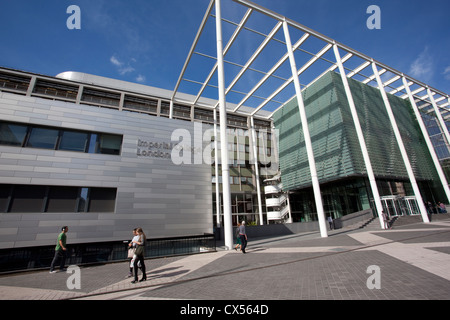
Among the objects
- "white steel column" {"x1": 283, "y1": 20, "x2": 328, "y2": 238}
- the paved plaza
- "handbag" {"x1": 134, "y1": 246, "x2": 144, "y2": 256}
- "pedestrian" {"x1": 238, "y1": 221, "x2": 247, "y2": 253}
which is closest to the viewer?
the paved plaza

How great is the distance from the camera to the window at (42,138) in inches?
448

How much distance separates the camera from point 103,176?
12.2 meters

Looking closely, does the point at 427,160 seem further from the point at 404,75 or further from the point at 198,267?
the point at 198,267

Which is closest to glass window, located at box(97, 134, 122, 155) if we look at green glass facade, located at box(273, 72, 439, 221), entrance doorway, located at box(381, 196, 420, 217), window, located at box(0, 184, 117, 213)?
window, located at box(0, 184, 117, 213)

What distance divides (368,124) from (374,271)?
85.9 ft

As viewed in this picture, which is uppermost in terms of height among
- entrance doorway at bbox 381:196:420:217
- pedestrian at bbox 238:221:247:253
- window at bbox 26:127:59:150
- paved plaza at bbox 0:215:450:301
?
window at bbox 26:127:59:150

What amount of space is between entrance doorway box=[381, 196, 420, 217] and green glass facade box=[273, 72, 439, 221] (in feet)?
6.01

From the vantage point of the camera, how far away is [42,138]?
38.2 feet

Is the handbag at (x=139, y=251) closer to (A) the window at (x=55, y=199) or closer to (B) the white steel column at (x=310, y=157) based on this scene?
(A) the window at (x=55, y=199)

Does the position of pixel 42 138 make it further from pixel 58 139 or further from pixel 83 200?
pixel 83 200

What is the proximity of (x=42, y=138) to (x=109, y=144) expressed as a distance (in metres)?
3.56

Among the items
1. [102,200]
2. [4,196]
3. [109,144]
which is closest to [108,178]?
[102,200]

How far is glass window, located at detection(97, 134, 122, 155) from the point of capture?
12922 millimetres

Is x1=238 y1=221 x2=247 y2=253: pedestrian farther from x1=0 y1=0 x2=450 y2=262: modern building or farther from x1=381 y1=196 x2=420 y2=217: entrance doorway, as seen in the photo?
x1=381 y1=196 x2=420 y2=217: entrance doorway
